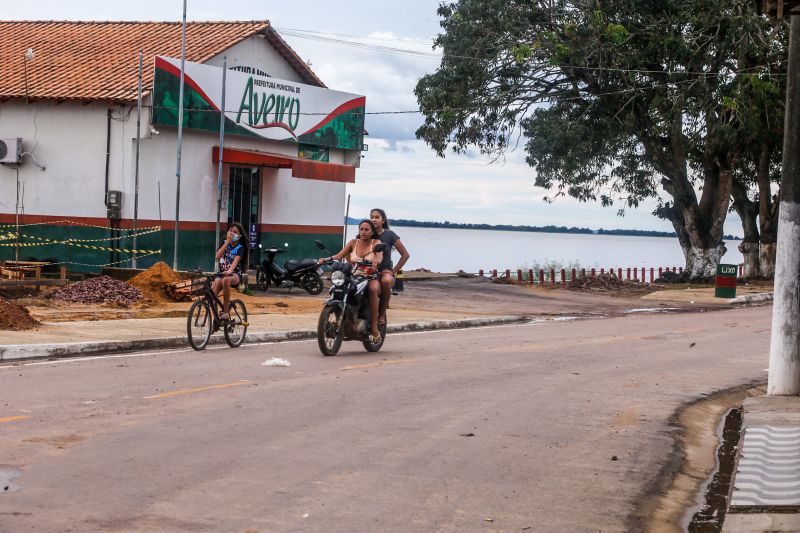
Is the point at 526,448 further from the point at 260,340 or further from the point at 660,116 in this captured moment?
the point at 660,116

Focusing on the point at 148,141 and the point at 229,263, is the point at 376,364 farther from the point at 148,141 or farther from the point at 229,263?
the point at 148,141

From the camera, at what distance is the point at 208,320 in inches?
681

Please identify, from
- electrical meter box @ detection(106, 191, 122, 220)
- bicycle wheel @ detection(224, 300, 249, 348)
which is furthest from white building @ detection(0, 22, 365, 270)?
bicycle wheel @ detection(224, 300, 249, 348)

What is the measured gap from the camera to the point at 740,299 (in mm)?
38281

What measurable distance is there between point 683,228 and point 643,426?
133 feet

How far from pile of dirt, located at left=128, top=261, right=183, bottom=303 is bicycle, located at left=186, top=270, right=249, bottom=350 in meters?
8.22

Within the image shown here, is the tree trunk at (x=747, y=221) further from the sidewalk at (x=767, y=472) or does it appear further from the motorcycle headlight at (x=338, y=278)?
the sidewalk at (x=767, y=472)

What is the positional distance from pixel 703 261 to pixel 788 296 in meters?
35.1

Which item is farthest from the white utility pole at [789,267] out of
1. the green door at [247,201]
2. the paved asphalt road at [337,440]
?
the green door at [247,201]

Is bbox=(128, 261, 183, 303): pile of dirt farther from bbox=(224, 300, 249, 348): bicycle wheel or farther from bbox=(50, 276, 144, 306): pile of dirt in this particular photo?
bbox=(224, 300, 249, 348): bicycle wheel

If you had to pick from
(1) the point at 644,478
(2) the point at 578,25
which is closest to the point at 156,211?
(2) the point at 578,25

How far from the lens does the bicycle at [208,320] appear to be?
667 inches

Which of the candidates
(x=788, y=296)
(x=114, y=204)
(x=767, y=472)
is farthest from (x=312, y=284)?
(x=767, y=472)

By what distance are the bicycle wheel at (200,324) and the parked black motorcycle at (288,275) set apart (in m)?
13.9
